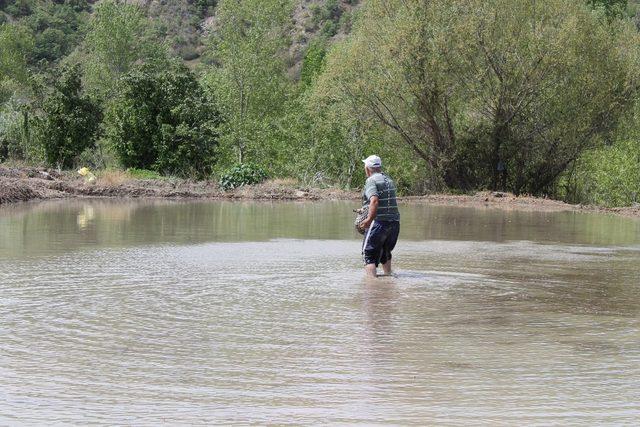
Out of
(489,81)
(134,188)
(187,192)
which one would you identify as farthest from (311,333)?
(489,81)

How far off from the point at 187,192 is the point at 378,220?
21.1 meters

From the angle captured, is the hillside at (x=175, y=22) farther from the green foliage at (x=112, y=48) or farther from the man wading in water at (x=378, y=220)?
the man wading in water at (x=378, y=220)

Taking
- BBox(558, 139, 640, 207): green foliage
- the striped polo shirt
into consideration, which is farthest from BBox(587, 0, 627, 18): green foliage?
the striped polo shirt

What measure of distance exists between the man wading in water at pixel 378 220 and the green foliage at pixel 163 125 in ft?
83.7

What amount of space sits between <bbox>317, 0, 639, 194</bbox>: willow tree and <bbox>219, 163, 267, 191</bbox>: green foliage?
12.8 ft

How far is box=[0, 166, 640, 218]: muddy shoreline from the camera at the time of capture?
31.3 m

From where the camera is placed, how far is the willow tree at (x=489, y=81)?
117 feet

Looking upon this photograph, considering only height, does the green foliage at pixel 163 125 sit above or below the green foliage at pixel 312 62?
below

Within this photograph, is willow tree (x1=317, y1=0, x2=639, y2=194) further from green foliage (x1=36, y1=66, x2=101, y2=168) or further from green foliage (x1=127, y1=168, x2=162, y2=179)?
green foliage (x1=36, y1=66, x2=101, y2=168)

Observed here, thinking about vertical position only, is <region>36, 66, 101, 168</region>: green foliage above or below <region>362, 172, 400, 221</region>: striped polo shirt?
above

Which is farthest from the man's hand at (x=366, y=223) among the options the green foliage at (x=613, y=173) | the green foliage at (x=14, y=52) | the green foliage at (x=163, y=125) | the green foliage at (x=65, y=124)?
the green foliage at (x=14, y=52)

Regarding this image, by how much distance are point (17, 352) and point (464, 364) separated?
372 cm

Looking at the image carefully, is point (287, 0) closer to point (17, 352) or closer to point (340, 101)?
point (340, 101)

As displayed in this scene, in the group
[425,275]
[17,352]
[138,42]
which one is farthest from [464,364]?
[138,42]
